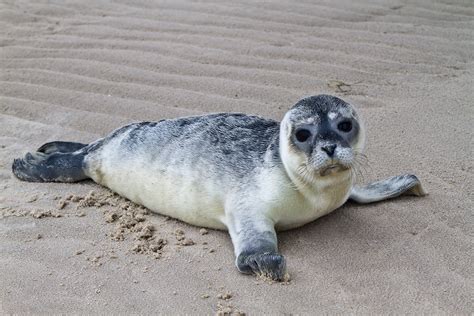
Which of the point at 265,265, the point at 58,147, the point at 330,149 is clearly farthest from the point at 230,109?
the point at 265,265

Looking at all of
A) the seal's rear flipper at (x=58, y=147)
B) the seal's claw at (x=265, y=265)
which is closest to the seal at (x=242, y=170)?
the seal's claw at (x=265, y=265)

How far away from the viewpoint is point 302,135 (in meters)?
3.48

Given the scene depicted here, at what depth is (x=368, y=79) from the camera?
5684 millimetres

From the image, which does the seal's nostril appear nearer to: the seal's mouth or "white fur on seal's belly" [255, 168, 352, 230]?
the seal's mouth

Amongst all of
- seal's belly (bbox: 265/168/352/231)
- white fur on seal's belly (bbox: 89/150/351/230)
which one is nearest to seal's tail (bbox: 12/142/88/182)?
white fur on seal's belly (bbox: 89/150/351/230)

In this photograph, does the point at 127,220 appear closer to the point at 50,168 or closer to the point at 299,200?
the point at 50,168

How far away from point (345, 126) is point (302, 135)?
0.69 feet

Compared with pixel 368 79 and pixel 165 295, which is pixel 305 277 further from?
pixel 368 79

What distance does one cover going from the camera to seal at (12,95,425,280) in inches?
135

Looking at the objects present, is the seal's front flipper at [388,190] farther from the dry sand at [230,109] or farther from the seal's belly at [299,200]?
the seal's belly at [299,200]

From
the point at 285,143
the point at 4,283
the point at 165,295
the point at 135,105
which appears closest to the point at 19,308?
the point at 4,283

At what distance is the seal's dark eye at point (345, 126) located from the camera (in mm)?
3457

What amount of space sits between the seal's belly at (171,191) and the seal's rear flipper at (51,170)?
0.67ft

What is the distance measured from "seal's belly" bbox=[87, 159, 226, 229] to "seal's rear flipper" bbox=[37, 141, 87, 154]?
0.46 m
